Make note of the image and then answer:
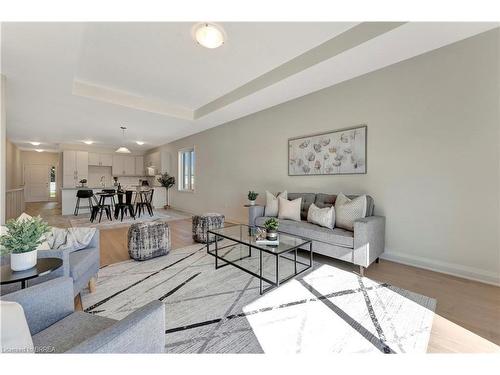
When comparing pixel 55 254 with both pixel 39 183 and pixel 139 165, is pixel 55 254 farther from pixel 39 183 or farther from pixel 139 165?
pixel 39 183

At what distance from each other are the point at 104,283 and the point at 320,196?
119 inches

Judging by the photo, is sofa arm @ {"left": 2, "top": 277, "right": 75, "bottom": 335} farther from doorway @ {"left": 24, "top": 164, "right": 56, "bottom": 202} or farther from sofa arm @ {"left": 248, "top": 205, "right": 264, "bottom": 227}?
doorway @ {"left": 24, "top": 164, "right": 56, "bottom": 202}

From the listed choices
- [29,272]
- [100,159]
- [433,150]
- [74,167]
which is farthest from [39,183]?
[433,150]

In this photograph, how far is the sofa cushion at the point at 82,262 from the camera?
1.72 metres

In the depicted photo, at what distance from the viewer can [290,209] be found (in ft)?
11.0

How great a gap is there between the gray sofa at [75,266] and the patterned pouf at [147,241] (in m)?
0.72

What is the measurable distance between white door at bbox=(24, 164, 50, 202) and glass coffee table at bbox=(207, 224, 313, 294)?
11775 mm

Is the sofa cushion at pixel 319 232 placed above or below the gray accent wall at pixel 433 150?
below

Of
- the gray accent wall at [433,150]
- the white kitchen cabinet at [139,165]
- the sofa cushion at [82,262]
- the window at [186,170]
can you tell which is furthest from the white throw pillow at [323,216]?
the white kitchen cabinet at [139,165]

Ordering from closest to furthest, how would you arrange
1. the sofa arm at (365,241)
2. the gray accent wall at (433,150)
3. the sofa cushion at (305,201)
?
the gray accent wall at (433,150)
the sofa arm at (365,241)
the sofa cushion at (305,201)

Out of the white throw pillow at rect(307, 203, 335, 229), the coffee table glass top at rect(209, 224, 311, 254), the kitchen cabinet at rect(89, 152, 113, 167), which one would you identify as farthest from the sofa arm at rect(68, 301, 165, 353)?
the kitchen cabinet at rect(89, 152, 113, 167)

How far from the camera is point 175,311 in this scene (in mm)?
1777

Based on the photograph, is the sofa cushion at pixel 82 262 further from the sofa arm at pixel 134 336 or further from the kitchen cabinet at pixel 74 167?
the kitchen cabinet at pixel 74 167

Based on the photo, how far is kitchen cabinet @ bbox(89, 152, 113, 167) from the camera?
8.77 metres
